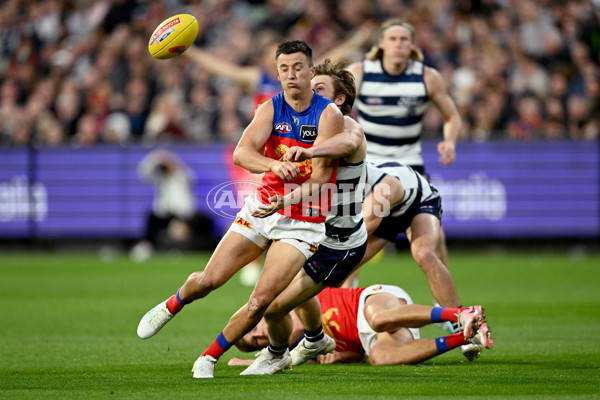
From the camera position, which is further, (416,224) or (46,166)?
(46,166)

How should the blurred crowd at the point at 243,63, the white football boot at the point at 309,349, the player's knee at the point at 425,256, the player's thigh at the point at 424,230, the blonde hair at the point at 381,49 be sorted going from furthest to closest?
1. the blurred crowd at the point at 243,63
2. the blonde hair at the point at 381,49
3. the player's thigh at the point at 424,230
4. the player's knee at the point at 425,256
5. the white football boot at the point at 309,349

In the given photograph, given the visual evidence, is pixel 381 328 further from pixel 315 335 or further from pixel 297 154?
pixel 297 154

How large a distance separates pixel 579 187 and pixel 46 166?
31.9 ft

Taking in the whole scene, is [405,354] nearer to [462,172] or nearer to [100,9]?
[462,172]

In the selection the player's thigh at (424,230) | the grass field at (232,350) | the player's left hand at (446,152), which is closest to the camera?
the grass field at (232,350)

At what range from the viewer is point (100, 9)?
21.0 metres

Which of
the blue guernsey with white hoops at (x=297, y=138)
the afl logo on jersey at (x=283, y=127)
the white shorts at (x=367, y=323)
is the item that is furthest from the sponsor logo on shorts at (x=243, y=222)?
the white shorts at (x=367, y=323)

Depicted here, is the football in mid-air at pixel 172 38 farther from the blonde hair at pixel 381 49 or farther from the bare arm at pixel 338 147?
the blonde hair at pixel 381 49

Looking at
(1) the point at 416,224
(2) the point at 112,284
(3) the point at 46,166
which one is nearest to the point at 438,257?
(1) the point at 416,224

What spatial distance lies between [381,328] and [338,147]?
1.47 m

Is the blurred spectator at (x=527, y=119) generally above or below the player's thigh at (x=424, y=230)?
above

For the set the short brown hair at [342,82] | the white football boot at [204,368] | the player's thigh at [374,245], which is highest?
the short brown hair at [342,82]

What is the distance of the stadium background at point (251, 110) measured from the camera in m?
17.4

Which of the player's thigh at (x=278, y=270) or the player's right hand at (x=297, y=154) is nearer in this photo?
the player's right hand at (x=297, y=154)
